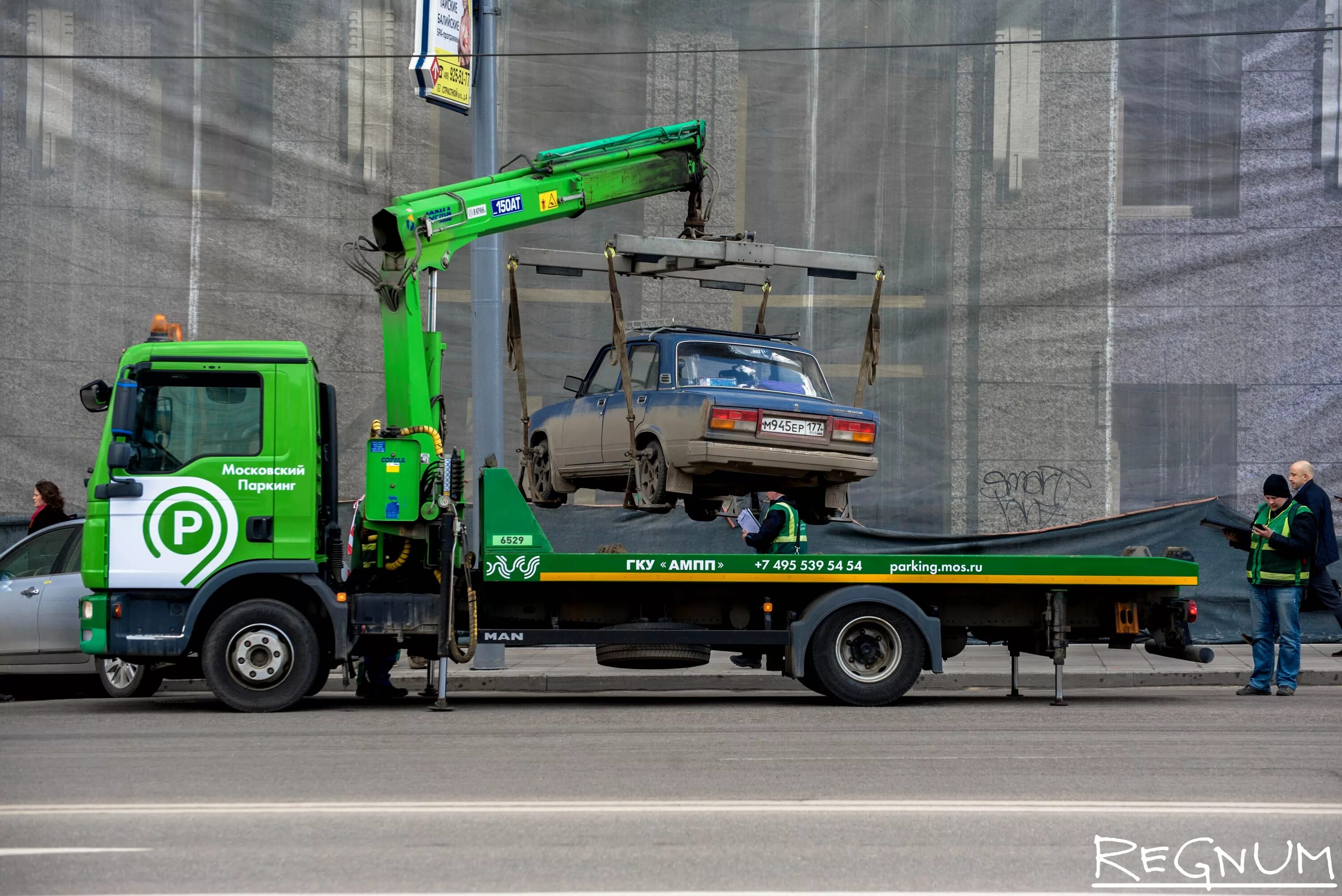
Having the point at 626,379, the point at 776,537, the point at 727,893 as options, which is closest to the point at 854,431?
the point at 776,537

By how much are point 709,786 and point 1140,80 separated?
11.9 m

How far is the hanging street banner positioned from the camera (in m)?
13.7

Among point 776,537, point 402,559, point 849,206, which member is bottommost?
point 402,559

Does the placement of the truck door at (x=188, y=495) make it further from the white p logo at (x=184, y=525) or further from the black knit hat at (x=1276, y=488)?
the black knit hat at (x=1276, y=488)

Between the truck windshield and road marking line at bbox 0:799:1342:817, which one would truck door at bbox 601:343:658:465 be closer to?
the truck windshield

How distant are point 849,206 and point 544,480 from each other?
219 inches

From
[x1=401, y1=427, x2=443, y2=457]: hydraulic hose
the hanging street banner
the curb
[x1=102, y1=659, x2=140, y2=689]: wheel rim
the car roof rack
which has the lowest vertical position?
the curb

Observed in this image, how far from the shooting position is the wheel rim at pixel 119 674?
12086 millimetres

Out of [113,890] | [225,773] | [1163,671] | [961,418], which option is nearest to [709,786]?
[225,773]

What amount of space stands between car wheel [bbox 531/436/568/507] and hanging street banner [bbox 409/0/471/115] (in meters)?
3.32

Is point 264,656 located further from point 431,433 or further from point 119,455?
point 431,433

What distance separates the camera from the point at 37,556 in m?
12.3

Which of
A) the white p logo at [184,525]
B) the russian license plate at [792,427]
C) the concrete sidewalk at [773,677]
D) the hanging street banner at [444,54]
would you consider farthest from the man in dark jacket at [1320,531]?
the white p logo at [184,525]

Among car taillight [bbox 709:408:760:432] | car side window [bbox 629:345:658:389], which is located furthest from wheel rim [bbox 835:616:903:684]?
car side window [bbox 629:345:658:389]
